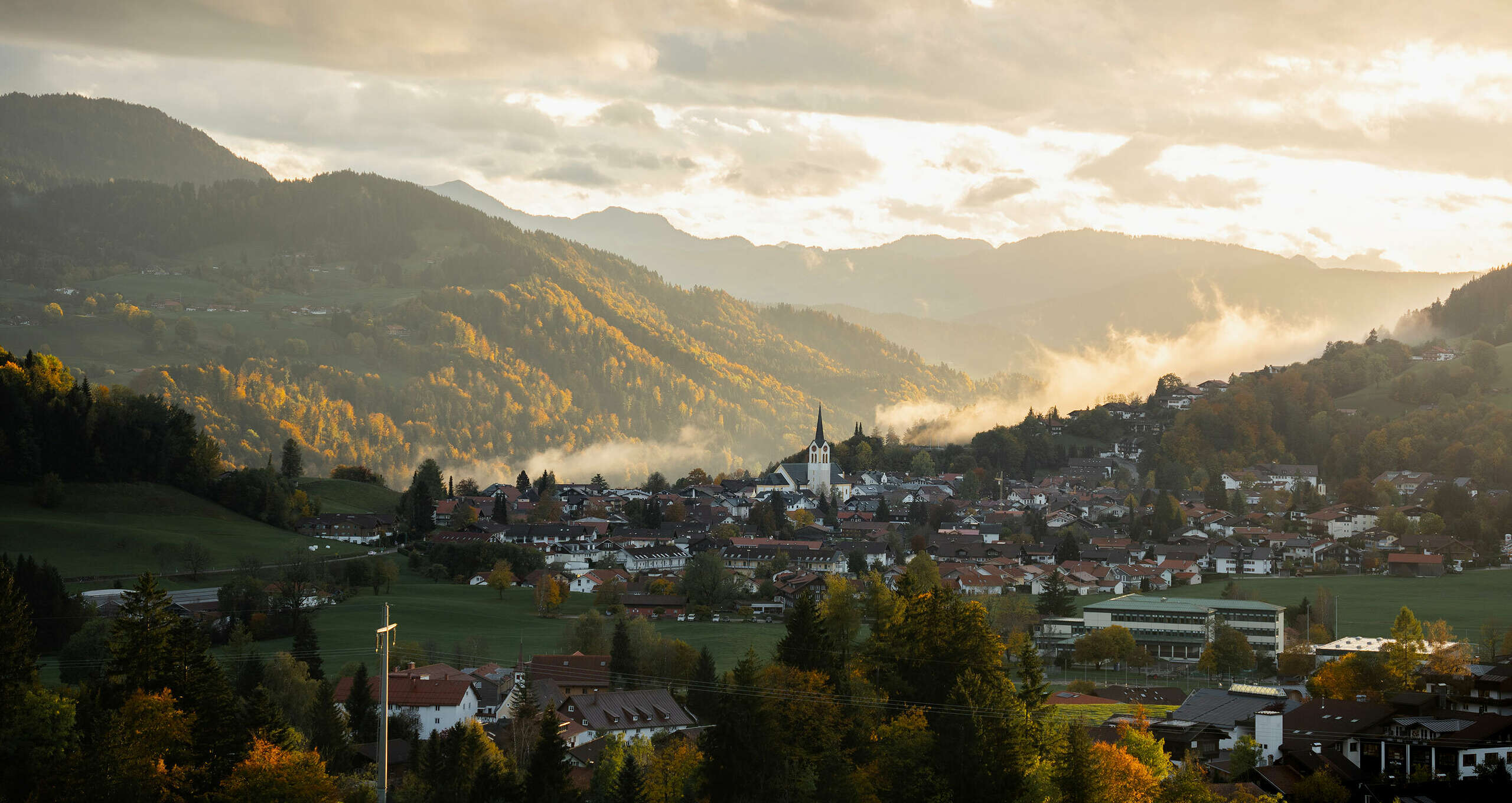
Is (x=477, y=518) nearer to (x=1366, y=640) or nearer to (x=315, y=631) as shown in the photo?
(x=315, y=631)

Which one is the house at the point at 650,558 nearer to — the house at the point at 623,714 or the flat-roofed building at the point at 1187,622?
the flat-roofed building at the point at 1187,622

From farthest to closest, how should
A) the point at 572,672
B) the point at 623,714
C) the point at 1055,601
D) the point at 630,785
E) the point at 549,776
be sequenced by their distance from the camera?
the point at 1055,601 → the point at 572,672 → the point at 623,714 → the point at 549,776 → the point at 630,785

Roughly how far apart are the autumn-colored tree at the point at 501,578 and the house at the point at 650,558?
12007mm

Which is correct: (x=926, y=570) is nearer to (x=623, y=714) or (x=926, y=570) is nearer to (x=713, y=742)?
(x=623, y=714)

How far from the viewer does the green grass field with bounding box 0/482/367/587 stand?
231ft

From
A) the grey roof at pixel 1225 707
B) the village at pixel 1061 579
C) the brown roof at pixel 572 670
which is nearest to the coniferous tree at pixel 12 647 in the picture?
the village at pixel 1061 579

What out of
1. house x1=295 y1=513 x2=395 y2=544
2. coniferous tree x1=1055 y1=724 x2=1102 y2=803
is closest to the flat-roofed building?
coniferous tree x1=1055 y1=724 x2=1102 y2=803

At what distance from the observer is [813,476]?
461ft

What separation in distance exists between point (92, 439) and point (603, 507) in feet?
144

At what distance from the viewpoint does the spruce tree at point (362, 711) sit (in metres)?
44.4

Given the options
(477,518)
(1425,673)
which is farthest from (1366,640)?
(477,518)

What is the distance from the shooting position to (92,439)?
278 ft

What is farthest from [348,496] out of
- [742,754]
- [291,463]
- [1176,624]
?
[742,754]

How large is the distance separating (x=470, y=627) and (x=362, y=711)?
2229 centimetres
